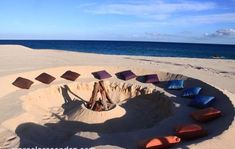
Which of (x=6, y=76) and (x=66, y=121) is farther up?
(x=6, y=76)

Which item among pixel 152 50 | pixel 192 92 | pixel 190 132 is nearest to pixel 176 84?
pixel 192 92

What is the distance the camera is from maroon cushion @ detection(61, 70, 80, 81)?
75.8 ft

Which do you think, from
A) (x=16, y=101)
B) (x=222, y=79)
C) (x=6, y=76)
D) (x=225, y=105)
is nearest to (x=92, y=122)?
(x=16, y=101)

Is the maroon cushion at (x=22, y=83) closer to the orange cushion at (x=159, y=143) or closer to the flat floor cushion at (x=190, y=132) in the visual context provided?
the orange cushion at (x=159, y=143)

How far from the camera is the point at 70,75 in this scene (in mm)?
23375

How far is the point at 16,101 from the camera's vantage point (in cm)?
1769

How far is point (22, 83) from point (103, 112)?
709cm

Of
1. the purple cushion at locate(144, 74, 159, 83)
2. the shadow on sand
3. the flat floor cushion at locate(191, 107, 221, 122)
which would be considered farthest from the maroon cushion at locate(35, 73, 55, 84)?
the flat floor cushion at locate(191, 107, 221, 122)

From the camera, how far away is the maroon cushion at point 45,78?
870 inches

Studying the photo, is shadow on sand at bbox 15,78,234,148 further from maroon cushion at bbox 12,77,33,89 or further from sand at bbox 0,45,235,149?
maroon cushion at bbox 12,77,33,89

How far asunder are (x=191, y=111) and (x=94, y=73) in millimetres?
9931

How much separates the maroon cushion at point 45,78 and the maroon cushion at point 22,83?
114 centimetres

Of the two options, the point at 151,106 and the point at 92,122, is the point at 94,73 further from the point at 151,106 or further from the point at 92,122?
the point at 92,122

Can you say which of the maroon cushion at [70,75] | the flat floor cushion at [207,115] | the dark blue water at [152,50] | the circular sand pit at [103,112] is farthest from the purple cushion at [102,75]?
the dark blue water at [152,50]
